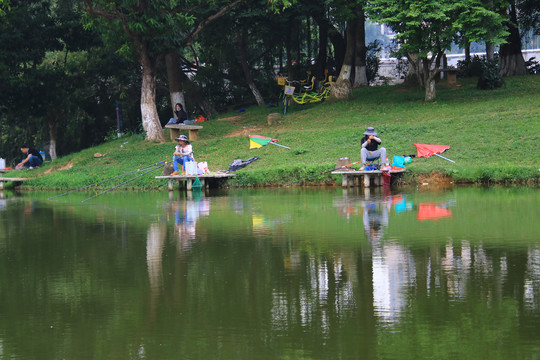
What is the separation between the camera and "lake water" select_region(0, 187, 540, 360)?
752 centimetres

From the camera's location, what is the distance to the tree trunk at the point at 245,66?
38875 millimetres

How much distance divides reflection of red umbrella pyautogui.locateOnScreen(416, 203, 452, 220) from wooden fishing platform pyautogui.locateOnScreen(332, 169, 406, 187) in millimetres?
5090

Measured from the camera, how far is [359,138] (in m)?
28.0

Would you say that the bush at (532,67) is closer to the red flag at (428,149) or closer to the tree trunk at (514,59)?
the tree trunk at (514,59)

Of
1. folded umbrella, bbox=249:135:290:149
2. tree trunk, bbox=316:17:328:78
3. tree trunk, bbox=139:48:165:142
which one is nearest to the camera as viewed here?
folded umbrella, bbox=249:135:290:149

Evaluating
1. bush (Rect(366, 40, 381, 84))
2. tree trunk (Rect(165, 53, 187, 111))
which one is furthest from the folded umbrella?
bush (Rect(366, 40, 381, 84))

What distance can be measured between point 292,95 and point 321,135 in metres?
7.27

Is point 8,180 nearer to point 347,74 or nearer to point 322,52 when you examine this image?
point 347,74

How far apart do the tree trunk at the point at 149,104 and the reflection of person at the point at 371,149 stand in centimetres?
1244

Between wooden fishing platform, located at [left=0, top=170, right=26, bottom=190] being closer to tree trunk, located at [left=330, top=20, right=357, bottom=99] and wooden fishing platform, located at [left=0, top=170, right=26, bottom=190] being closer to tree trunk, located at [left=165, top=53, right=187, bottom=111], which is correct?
tree trunk, located at [left=165, top=53, right=187, bottom=111]

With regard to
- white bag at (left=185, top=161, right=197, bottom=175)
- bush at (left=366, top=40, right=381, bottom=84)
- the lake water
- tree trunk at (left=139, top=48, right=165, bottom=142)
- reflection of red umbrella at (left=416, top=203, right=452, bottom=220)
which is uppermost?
bush at (left=366, top=40, right=381, bottom=84)

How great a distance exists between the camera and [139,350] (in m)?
7.47

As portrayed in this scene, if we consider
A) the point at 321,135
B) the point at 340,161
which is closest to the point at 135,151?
the point at 321,135

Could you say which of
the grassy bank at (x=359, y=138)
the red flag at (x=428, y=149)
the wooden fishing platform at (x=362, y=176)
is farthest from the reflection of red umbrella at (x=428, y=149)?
the wooden fishing platform at (x=362, y=176)
